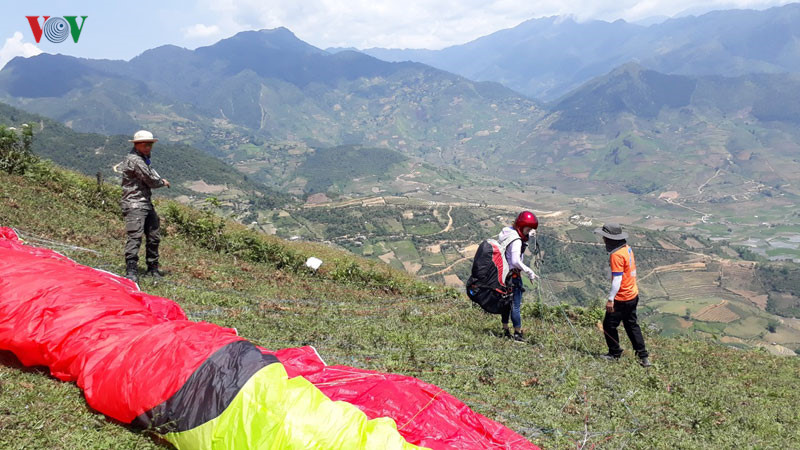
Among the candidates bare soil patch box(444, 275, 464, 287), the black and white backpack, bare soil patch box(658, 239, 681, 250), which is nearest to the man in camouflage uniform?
the black and white backpack

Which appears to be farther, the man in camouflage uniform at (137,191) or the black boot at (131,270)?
the black boot at (131,270)

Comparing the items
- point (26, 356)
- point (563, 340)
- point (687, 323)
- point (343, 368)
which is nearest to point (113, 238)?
point (26, 356)

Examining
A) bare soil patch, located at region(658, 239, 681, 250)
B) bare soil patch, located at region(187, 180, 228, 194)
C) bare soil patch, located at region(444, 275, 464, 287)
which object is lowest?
bare soil patch, located at region(658, 239, 681, 250)

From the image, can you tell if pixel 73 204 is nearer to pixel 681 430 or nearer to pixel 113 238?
pixel 113 238

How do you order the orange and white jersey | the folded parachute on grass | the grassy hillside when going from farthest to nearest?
the orange and white jersey < the grassy hillside < the folded parachute on grass

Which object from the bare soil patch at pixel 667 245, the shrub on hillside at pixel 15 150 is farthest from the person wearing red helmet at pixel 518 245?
the bare soil patch at pixel 667 245

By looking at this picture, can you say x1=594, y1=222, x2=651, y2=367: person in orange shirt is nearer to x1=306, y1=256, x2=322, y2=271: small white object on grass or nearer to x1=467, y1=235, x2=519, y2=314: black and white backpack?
x1=467, y1=235, x2=519, y2=314: black and white backpack

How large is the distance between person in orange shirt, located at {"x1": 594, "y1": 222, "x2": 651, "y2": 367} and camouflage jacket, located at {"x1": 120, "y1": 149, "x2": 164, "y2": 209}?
764 centimetres

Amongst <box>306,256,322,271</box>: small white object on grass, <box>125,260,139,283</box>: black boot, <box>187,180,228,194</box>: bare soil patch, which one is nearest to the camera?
<box>125,260,139,283</box>: black boot

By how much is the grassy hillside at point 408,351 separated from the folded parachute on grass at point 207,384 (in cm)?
32

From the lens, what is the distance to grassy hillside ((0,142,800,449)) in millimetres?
4828

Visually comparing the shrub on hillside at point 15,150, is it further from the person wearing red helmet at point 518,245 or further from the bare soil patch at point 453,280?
the bare soil patch at point 453,280

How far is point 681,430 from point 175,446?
550 cm

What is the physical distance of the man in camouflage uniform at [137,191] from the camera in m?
7.71
